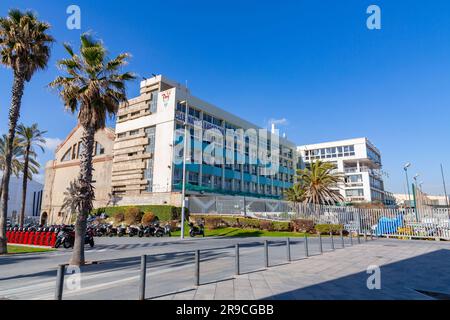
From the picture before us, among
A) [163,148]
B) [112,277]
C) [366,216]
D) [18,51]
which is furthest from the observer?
[163,148]

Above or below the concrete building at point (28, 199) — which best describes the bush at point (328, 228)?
below

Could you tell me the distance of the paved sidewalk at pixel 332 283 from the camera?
6336mm

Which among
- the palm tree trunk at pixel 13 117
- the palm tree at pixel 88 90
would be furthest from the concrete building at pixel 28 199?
the palm tree at pixel 88 90

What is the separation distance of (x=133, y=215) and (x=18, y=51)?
2479cm

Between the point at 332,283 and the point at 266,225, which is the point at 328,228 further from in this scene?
the point at 332,283

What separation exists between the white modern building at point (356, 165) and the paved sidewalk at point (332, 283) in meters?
56.8

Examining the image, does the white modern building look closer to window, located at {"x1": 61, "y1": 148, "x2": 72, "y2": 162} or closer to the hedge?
the hedge

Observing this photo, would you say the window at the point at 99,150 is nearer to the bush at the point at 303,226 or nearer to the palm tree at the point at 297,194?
the palm tree at the point at 297,194

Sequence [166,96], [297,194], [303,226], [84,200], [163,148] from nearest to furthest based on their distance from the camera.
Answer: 1. [84,200]
2. [303,226]
3. [163,148]
4. [297,194]
5. [166,96]

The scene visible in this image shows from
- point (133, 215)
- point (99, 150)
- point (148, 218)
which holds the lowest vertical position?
point (148, 218)

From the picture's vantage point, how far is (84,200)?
1095 centimetres

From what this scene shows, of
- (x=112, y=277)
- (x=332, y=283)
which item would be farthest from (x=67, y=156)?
(x=332, y=283)
